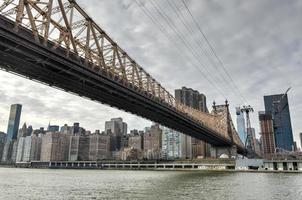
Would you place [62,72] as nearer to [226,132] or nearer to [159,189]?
[159,189]

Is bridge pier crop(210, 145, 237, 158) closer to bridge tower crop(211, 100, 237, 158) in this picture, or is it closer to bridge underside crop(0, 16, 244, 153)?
bridge tower crop(211, 100, 237, 158)

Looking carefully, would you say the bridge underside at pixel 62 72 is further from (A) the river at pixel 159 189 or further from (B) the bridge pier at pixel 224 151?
(B) the bridge pier at pixel 224 151

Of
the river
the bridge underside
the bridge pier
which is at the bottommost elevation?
the river

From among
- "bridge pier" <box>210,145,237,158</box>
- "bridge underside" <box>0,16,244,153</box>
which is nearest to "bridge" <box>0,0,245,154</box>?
"bridge underside" <box>0,16,244,153</box>

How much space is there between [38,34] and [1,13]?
12.3 ft

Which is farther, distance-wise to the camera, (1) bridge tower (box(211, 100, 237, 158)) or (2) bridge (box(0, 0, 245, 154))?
(1) bridge tower (box(211, 100, 237, 158))

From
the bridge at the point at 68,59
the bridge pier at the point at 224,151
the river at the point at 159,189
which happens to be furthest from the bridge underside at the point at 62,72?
the bridge pier at the point at 224,151

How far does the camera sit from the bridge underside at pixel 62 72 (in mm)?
26469

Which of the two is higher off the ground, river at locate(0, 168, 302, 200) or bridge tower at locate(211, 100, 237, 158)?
bridge tower at locate(211, 100, 237, 158)

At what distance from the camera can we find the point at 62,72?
A: 3488 cm

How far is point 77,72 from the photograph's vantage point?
3509 centimetres

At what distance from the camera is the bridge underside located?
26469mm

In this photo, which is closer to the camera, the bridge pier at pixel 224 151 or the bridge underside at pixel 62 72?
the bridge underside at pixel 62 72

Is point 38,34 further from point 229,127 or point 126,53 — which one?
point 229,127
